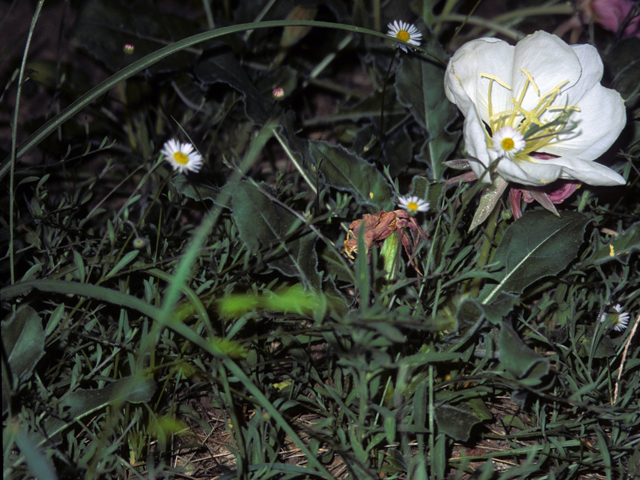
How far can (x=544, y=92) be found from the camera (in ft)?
3.26

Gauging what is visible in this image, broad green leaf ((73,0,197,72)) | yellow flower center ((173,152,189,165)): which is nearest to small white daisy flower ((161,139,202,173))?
yellow flower center ((173,152,189,165))

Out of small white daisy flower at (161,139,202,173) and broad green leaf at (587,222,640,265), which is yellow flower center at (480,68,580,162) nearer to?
broad green leaf at (587,222,640,265)

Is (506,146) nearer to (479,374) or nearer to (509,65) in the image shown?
(509,65)

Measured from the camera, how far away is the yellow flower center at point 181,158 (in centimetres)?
80

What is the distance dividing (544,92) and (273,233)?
60 centimetres

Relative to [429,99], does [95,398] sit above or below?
below

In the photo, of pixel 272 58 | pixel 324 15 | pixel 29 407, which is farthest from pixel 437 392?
pixel 324 15

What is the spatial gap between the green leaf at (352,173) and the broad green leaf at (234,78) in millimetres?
236

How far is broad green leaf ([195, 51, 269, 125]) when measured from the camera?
4.21 feet

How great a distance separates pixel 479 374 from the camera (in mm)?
839

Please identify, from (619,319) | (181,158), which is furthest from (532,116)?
(181,158)

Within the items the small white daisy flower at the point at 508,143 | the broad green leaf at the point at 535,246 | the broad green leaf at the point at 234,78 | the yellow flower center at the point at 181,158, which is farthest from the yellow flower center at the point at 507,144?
the broad green leaf at the point at 234,78

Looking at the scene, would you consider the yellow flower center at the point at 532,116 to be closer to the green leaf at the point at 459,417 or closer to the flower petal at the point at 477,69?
the flower petal at the point at 477,69

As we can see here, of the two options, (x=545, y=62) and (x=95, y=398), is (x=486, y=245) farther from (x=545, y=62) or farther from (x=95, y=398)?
(x=95, y=398)
